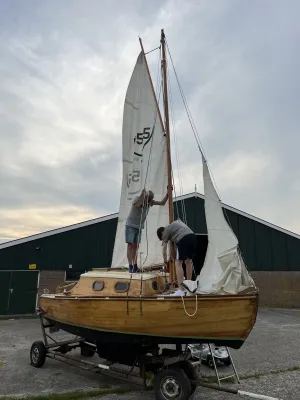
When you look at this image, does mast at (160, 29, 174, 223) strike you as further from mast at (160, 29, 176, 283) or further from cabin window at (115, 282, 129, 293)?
cabin window at (115, 282, 129, 293)

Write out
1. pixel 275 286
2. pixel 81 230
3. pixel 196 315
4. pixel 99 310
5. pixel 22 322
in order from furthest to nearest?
pixel 275 286 → pixel 81 230 → pixel 22 322 → pixel 99 310 → pixel 196 315

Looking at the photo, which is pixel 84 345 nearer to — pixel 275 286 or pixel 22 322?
pixel 22 322

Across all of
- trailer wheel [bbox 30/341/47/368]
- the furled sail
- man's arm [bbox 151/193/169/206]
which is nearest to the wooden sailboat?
the furled sail

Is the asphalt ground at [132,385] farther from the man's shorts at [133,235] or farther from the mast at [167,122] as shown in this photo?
the mast at [167,122]

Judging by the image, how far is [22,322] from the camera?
635 inches

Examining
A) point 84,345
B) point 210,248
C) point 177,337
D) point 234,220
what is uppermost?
point 234,220

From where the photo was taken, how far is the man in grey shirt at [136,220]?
9.09 m

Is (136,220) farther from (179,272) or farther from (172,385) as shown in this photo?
(172,385)

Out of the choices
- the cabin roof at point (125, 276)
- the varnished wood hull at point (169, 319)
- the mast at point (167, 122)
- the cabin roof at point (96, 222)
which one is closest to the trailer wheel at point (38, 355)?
the varnished wood hull at point (169, 319)

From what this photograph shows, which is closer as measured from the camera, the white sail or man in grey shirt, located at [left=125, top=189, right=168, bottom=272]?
man in grey shirt, located at [left=125, top=189, right=168, bottom=272]

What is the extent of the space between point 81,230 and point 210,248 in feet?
44.6

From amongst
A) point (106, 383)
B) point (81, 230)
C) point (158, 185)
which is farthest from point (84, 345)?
point (81, 230)

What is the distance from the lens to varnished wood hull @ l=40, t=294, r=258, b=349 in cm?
591

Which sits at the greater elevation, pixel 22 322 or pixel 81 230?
pixel 81 230
